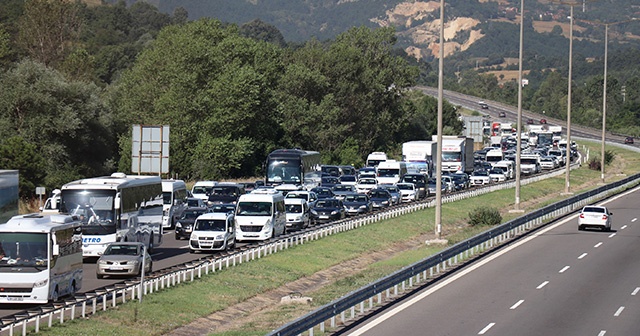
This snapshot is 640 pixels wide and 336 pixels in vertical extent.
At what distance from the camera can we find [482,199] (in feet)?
258

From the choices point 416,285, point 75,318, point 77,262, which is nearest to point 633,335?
point 416,285

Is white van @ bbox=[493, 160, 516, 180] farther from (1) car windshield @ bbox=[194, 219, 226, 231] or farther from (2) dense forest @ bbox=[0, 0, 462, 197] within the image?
(1) car windshield @ bbox=[194, 219, 226, 231]

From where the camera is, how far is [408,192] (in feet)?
246

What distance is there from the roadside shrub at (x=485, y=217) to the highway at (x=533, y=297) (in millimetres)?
10356

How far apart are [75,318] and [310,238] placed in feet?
75.8

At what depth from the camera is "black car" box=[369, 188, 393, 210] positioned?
6856 cm

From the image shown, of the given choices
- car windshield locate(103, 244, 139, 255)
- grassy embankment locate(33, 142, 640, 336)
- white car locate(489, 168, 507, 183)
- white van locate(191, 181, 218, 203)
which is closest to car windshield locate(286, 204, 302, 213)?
grassy embankment locate(33, 142, 640, 336)

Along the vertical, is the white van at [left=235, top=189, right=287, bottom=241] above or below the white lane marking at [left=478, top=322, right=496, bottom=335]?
above

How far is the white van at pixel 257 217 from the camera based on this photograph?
4891 centimetres

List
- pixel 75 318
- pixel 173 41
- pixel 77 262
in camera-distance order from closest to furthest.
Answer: pixel 75 318 < pixel 77 262 < pixel 173 41

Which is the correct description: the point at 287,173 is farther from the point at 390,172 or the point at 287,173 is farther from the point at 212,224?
the point at 212,224

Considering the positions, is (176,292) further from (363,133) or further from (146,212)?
(363,133)

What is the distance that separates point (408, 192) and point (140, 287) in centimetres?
4508

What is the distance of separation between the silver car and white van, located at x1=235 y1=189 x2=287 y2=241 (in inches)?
499
